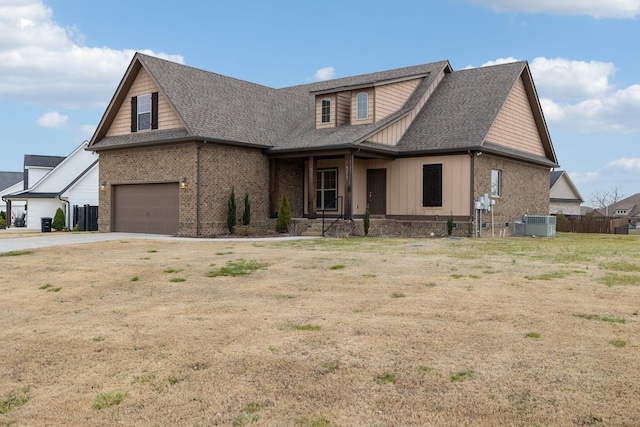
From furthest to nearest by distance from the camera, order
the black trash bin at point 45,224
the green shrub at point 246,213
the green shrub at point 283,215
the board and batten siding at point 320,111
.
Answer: the black trash bin at point 45,224 < the board and batten siding at point 320,111 < the green shrub at point 283,215 < the green shrub at point 246,213

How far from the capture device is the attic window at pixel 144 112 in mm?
23703

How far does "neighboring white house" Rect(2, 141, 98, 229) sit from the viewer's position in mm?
35250

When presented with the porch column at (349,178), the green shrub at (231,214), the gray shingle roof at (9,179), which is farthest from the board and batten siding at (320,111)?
the gray shingle roof at (9,179)

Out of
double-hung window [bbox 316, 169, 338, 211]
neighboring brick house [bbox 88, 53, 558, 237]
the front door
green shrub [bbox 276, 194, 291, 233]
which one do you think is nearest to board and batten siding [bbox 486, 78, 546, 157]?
neighboring brick house [bbox 88, 53, 558, 237]

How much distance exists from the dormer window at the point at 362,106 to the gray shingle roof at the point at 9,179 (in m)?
44.1

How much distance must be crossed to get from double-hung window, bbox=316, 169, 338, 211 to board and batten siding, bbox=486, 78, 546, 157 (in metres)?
6.82

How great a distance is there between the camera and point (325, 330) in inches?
267

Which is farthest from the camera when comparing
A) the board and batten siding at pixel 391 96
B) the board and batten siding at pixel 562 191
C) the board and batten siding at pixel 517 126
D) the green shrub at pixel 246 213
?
the board and batten siding at pixel 562 191

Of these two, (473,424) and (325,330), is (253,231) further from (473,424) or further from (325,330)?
(473,424)

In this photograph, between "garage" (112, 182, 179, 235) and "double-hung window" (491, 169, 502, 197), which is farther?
"double-hung window" (491, 169, 502, 197)

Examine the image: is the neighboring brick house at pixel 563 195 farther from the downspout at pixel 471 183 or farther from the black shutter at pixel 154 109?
the black shutter at pixel 154 109

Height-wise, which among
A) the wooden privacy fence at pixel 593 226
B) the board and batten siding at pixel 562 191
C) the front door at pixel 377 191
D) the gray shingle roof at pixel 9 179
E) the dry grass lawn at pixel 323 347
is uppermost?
the gray shingle roof at pixel 9 179

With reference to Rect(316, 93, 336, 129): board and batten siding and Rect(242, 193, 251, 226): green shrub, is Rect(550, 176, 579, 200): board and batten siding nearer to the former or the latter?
Rect(316, 93, 336, 129): board and batten siding

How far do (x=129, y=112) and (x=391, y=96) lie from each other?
11539 mm
